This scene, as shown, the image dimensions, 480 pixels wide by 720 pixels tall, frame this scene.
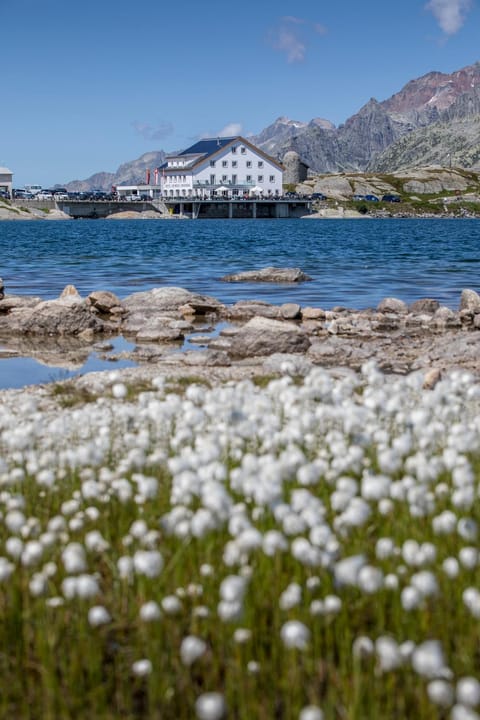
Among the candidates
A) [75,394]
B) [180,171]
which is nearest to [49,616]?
[75,394]

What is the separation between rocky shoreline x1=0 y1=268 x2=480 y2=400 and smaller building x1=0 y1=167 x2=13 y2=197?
174m

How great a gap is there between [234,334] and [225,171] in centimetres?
13674

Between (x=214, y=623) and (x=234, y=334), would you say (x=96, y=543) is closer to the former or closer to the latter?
(x=214, y=623)

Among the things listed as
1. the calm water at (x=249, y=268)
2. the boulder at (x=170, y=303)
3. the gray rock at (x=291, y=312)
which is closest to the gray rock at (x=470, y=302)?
the calm water at (x=249, y=268)

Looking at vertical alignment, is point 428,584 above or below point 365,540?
above

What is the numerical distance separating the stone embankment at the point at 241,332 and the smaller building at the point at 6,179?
570ft

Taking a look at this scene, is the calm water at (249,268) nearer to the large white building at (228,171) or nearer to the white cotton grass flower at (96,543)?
the white cotton grass flower at (96,543)

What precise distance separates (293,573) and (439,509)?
132 cm

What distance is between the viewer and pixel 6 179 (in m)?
190

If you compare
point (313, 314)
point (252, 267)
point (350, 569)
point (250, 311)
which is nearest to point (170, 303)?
point (250, 311)

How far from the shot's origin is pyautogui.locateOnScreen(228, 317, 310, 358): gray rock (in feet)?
55.4

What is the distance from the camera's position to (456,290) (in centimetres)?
3025

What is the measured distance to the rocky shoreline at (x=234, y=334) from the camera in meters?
15.4

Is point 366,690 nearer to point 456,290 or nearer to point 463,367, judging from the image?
point 463,367
